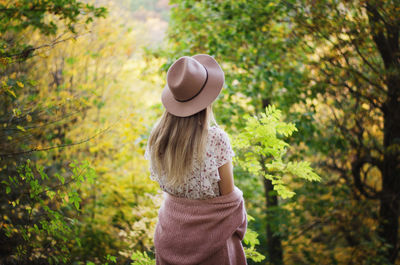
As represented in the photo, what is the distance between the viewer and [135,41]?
407 inches

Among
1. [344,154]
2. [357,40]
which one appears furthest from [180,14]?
[344,154]

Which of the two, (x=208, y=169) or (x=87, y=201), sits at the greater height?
(x=208, y=169)

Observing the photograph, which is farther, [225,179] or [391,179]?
[391,179]

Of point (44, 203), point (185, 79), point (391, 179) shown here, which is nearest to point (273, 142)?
point (185, 79)

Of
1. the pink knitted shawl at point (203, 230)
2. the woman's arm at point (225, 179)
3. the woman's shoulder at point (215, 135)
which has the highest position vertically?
the woman's shoulder at point (215, 135)

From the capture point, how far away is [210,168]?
5.64ft

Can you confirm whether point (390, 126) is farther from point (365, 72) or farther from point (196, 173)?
point (196, 173)

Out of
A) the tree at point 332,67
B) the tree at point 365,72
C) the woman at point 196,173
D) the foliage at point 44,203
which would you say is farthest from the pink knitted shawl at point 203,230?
the tree at point 365,72

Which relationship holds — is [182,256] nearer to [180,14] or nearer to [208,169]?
[208,169]

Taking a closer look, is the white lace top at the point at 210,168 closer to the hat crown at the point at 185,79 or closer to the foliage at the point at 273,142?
the hat crown at the point at 185,79

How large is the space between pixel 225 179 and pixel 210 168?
12 cm

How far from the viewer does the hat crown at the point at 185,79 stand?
173cm

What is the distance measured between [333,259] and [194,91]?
5806mm

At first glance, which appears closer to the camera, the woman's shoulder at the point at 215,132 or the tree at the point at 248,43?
the woman's shoulder at the point at 215,132
